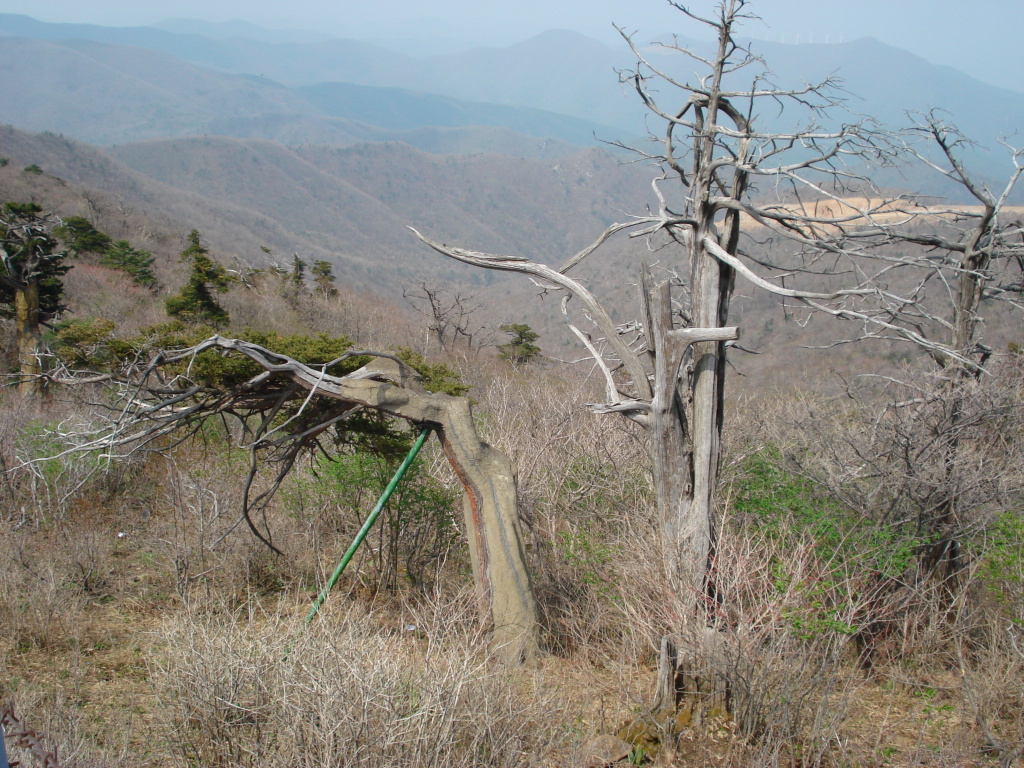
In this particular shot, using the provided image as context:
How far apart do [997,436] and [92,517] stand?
1155 cm

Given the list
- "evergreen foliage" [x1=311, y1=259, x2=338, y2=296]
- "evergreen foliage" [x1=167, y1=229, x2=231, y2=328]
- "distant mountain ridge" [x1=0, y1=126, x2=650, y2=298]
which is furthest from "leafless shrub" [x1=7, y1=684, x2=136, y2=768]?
"distant mountain ridge" [x1=0, y1=126, x2=650, y2=298]

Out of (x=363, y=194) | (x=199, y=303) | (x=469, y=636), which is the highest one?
(x=363, y=194)

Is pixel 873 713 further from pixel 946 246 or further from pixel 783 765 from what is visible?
pixel 946 246

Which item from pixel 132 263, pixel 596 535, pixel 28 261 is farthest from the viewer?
pixel 132 263

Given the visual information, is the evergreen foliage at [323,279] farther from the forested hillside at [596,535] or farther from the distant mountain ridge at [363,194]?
the distant mountain ridge at [363,194]

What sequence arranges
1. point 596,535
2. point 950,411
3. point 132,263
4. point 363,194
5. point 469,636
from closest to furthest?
point 469,636
point 950,411
point 596,535
point 132,263
point 363,194

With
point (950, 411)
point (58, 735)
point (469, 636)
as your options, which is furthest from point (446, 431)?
point (950, 411)

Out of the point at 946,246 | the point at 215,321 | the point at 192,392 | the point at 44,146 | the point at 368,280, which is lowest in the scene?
the point at 368,280

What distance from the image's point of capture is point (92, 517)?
993 centimetres

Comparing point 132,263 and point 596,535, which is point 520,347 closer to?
point 596,535

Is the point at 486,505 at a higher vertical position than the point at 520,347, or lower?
higher

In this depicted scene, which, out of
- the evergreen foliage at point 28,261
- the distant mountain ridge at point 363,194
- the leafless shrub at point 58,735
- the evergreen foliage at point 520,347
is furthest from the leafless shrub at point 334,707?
the distant mountain ridge at point 363,194

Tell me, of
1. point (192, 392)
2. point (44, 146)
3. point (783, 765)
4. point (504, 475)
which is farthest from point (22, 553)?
point (44, 146)

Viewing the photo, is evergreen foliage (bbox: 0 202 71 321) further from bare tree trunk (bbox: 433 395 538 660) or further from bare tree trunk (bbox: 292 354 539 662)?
bare tree trunk (bbox: 433 395 538 660)
